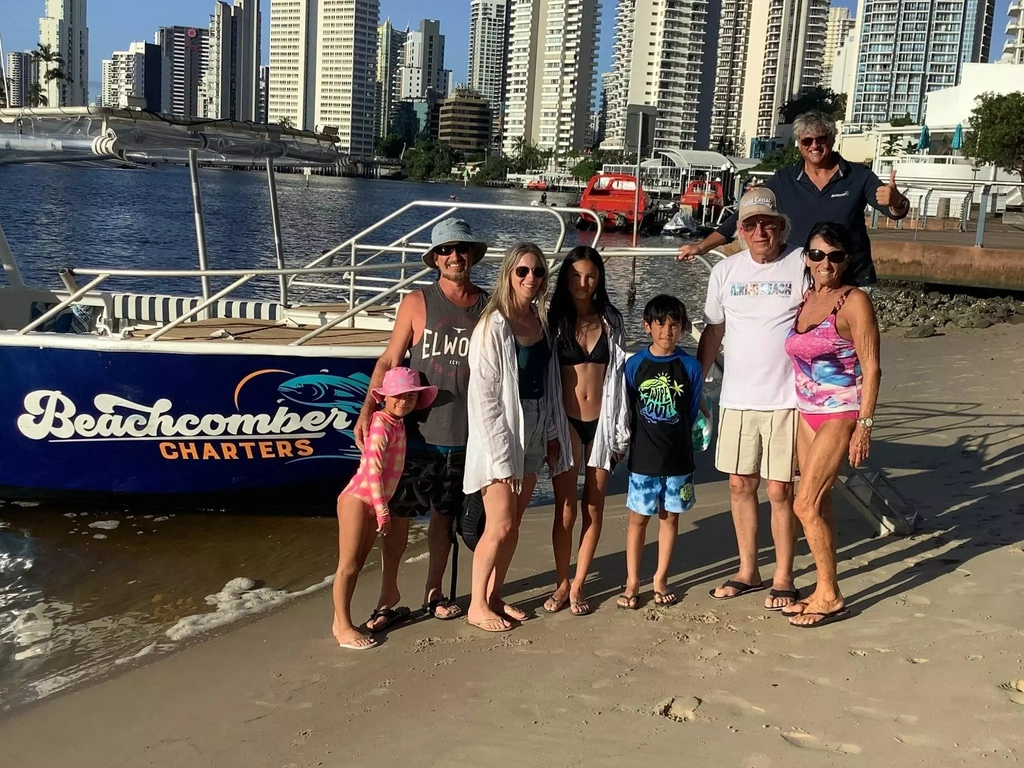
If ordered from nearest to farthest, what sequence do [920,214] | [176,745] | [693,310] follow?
1. [176,745]
2. [693,310]
3. [920,214]

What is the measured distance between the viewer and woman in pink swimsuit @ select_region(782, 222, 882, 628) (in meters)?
4.17

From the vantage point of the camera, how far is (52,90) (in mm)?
27500

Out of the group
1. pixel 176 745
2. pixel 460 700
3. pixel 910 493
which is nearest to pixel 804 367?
pixel 460 700

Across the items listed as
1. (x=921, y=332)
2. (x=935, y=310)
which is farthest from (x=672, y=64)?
(x=921, y=332)

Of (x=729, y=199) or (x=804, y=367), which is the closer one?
(x=804, y=367)

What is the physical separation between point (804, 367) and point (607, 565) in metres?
1.78

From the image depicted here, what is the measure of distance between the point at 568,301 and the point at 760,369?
928 mm

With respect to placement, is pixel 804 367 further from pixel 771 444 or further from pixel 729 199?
pixel 729 199

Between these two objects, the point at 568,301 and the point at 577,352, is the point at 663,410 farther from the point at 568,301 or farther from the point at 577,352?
the point at 568,301

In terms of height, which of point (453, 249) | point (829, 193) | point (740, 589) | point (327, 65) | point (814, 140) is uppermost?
point (327, 65)

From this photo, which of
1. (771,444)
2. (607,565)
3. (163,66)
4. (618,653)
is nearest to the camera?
(618,653)

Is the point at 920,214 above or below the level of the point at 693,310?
above

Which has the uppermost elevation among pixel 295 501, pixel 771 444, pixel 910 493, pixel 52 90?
pixel 52 90

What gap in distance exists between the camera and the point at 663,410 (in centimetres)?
458
